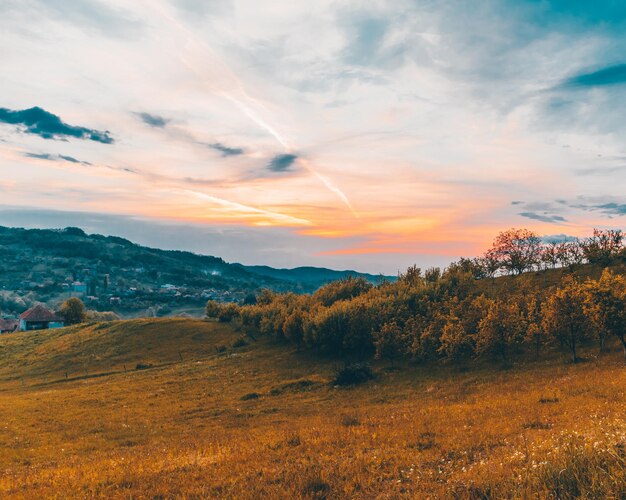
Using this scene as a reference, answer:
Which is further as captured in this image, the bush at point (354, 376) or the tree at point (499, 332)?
the bush at point (354, 376)

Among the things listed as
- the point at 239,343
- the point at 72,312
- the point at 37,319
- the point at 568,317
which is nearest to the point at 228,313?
the point at 239,343

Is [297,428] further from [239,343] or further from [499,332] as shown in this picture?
[239,343]

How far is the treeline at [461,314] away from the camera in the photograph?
4109 centimetres

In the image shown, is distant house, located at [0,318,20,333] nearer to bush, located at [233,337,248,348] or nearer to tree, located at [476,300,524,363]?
bush, located at [233,337,248,348]

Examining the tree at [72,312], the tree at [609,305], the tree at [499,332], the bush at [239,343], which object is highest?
the tree at [609,305]

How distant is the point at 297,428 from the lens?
2466cm

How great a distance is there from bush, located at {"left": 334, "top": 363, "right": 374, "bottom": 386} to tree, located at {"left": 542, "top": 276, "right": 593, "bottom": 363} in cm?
2008

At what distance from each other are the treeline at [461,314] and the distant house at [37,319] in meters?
104

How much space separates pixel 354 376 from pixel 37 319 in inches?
5879

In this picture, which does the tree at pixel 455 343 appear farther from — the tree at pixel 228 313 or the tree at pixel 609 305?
the tree at pixel 228 313

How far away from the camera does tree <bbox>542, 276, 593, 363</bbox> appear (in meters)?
40.8

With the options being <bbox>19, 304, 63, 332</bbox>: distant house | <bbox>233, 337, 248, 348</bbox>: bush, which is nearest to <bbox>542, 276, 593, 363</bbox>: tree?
<bbox>233, 337, 248, 348</bbox>: bush

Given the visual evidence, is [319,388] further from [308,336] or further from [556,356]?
[556,356]

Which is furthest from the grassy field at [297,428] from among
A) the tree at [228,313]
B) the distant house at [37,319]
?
the distant house at [37,319]
